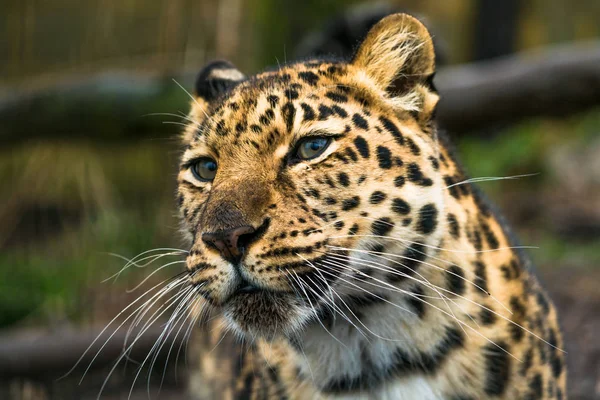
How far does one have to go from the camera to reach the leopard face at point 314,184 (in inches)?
151

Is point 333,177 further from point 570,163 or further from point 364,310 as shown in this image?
point 570,163

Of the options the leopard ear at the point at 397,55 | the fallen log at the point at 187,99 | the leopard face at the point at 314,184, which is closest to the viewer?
the leopard face at the point at 314,184

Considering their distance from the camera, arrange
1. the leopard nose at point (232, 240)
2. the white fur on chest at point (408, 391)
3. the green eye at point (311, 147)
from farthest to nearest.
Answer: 1. the white fur on chest at point (408, 391)
2. the green eye at point (311, 147)
3. the leopard nose at point (232, 240)

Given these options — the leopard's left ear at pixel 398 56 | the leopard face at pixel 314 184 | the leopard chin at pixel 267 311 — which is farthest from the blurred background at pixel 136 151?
the leopard chin at pixel 267 311

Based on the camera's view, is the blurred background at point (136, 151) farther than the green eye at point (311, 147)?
Yes

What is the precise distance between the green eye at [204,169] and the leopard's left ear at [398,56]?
1.02m

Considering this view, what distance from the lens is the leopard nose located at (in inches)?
146

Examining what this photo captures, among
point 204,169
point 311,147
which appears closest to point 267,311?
point 311,147

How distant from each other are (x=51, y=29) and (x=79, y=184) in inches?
141

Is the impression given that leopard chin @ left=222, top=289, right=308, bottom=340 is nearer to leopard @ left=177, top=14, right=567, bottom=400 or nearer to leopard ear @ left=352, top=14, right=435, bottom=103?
leopard @ left=177, top=14, right=567, bottom=400

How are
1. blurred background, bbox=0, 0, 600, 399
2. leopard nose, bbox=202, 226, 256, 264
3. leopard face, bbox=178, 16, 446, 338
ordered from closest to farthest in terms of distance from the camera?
leopard nose, bbox=202, 226, 256, 264 < leopard face, bbox=178, 16, 446, 338 < blurred background, bbox=0, 0, 600, 399

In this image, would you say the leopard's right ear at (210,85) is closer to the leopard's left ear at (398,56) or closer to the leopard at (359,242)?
the leopard at (359,242)

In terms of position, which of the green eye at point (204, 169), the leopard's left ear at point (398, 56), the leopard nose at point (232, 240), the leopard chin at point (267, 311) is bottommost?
the leopard chin at point (267, 311)

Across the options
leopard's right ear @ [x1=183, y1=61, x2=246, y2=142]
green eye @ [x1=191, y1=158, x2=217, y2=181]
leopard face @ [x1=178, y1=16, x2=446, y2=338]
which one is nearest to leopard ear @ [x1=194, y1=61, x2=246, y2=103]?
leopard's right ear @ [x1=183, y1=61, x2=246, y2=142]
